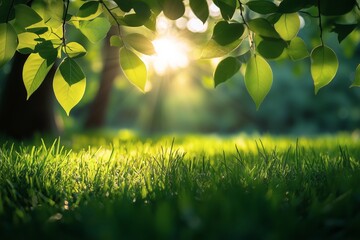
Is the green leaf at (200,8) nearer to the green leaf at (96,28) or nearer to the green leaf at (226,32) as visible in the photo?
the green leaf at (226,32)

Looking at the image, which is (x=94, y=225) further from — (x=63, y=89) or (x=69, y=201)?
(x=63, y=89)

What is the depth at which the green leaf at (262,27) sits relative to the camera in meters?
1.56

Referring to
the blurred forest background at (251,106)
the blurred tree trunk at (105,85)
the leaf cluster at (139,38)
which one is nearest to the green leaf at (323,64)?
the leaf cluster at (139,38)

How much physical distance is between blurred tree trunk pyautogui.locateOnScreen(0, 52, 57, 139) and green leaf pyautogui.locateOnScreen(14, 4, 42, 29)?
3634mm

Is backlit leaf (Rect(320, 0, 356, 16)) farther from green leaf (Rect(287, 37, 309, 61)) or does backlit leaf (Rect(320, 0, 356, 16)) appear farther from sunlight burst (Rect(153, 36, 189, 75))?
sunlight burst (Rect(153, 36, 189, 75))

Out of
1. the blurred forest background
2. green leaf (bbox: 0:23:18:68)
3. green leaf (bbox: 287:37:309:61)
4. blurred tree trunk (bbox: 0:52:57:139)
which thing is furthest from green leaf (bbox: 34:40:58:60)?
the blurred forest background

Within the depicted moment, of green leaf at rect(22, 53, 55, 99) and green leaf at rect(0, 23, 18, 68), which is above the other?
green leaf at rect(0, 23, 18, 68)

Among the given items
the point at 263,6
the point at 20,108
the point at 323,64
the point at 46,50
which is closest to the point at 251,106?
the point at 20,108

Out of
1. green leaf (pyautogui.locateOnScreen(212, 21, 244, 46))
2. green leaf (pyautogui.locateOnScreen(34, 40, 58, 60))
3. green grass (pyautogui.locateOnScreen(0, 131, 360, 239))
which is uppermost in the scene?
green leaf (pyautogui.locateOnScreen(212, 21, 244, 46))

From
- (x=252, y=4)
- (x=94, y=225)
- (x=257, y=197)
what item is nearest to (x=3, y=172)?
(x=94, y=225)

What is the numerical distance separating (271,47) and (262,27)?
94 millimetres

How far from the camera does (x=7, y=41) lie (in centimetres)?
155

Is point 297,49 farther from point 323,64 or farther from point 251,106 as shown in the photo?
point 251,106

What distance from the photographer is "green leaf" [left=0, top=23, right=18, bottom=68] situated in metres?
1.55
